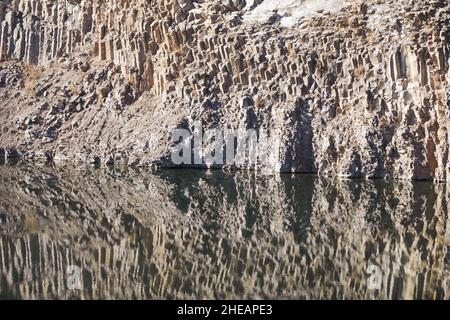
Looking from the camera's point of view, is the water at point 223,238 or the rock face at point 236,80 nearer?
the water at point 223,238

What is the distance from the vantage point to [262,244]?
2505 centimetres

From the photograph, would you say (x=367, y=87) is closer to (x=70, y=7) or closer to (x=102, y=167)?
(x=102, y=167)

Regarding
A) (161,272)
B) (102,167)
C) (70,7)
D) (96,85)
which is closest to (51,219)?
(161,272)

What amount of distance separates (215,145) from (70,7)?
16785mm
